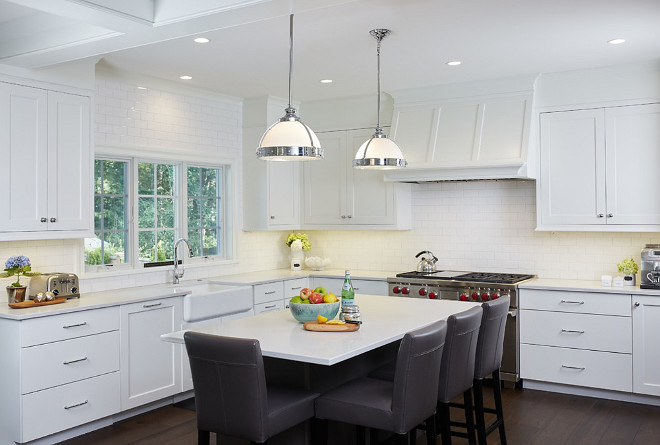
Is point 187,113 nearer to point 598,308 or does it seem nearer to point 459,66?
point 459,66

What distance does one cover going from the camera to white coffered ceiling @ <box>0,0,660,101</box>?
356cm

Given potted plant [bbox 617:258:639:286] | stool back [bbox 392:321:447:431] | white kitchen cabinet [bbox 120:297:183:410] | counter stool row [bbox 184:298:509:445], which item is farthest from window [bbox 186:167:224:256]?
potted plant [bbox 617:258:639:286]

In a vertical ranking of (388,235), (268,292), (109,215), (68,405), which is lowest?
(68,405)

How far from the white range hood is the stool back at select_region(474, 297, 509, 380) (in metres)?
1.95

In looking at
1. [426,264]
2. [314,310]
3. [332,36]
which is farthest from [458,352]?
[426,264]

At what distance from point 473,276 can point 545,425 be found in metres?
1.67

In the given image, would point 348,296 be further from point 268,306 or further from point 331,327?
point 268,306

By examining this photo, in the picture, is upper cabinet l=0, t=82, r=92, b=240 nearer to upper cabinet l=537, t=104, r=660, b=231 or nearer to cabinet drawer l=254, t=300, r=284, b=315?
cabinet drawer l=254, t=300, r=284, b=315

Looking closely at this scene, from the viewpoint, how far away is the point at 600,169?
556cm

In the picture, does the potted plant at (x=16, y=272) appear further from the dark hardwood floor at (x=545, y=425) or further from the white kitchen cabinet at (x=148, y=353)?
the dark hardwood floor at (x=545, y=425)

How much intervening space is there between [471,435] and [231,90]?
3996 millimetres

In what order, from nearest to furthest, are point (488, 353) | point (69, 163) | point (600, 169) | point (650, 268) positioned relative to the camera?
point (488, 353) < point (69, 163) < point (650, 268) < point (600, 169)

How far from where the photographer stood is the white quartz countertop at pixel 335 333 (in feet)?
10.1

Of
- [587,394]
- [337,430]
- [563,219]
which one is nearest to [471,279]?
[563,219]
